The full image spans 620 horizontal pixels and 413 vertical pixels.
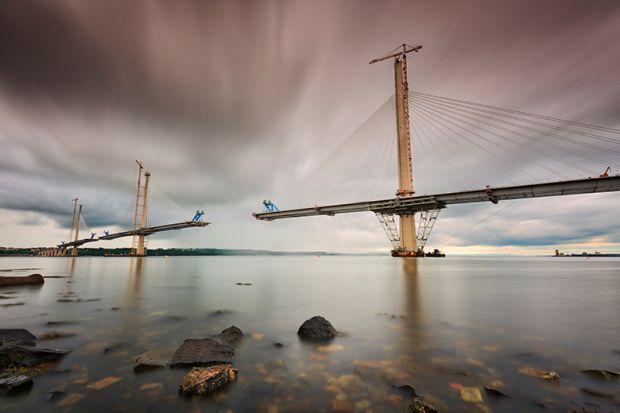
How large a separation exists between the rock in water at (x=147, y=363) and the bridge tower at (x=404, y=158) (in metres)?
51.0

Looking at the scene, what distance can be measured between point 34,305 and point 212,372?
1235cm

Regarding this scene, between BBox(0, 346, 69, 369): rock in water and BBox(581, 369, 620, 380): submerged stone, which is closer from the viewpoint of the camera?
BBox(581, 369, 620, 380): submerged stone

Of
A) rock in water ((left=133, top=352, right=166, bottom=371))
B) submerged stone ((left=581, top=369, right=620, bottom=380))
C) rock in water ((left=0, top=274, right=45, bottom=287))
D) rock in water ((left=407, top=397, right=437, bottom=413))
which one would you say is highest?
rock in water ((left=407, top=397, right=437, bottom=413))

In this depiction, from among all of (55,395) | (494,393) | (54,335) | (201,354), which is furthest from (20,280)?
(494,393)

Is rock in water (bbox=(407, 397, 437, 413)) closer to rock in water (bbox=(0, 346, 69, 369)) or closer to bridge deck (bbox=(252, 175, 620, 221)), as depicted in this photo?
rock in water (bbox=(0, 346, 69, 369))

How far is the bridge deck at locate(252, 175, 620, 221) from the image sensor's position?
38188 mm

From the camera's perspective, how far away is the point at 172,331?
24.8 feet

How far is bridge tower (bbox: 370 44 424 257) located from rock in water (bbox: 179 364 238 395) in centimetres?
5099

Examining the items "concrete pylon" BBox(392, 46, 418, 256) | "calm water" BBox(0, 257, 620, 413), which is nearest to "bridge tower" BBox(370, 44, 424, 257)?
"concrete pylon" BBox(392, 46, 418, 256)

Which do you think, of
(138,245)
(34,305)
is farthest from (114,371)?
(138,245)

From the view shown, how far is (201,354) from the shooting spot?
534cm

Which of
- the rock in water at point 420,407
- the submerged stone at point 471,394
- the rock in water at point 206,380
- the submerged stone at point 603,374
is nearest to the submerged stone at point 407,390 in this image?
the rock in water at point 420,407

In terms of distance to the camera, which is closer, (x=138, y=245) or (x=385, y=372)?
(x=385, y=372)

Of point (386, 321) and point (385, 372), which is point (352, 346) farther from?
point (386, 321)
